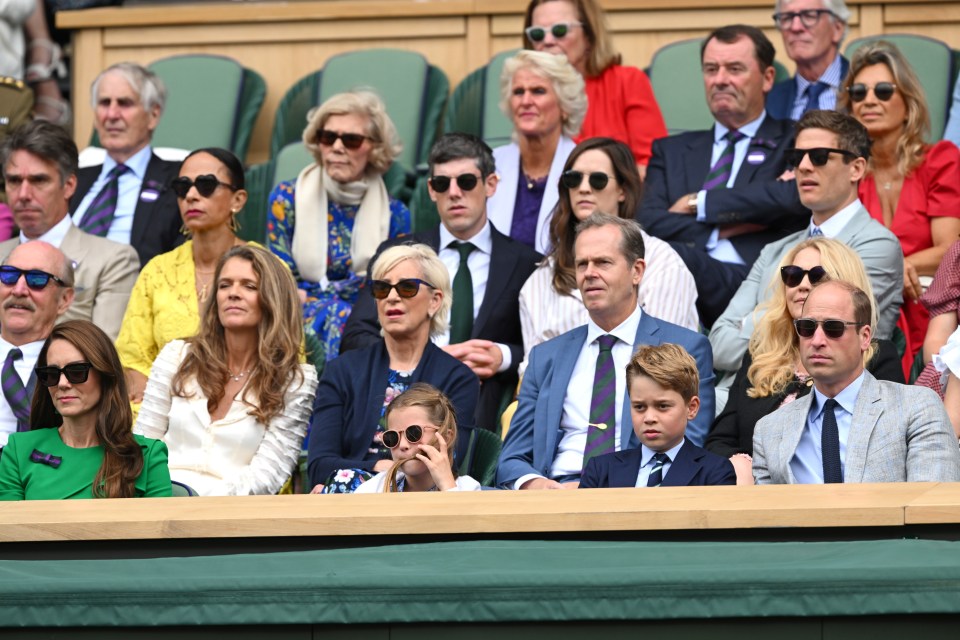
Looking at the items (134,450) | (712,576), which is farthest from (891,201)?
(712,576)

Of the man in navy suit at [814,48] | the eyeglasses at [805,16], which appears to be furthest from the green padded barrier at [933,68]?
the eyeglasses at [805,16]

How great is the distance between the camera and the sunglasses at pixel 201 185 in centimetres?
651

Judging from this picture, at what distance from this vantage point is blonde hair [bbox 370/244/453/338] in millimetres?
5625

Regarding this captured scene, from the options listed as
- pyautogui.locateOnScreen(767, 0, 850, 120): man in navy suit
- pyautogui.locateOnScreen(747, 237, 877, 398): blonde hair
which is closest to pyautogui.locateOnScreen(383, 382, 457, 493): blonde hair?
pyautogui.locateOnScreen(747, 237, 877, 398): blonde hair

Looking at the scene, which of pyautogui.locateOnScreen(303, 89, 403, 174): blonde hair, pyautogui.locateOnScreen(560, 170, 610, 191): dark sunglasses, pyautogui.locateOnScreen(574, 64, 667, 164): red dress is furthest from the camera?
pyautogui.locateOnScreen(574, 64, 667, 164): red dress

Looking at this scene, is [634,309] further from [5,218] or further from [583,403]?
[5,218]

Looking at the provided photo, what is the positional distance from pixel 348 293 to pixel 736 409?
2.10 m

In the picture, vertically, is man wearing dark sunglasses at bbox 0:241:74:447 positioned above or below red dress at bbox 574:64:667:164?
below

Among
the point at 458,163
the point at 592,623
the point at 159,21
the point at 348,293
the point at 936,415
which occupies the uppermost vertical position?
the point at 159,21

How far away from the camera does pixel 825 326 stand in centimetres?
462

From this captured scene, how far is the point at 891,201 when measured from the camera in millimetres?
6523

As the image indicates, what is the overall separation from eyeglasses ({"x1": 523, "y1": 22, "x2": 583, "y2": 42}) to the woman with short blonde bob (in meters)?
0.42

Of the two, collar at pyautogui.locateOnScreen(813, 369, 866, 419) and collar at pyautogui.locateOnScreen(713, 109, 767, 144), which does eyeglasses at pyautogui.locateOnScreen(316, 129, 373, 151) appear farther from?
collar at pyautogui.locateOnScreen(813, 369, 866, 419)

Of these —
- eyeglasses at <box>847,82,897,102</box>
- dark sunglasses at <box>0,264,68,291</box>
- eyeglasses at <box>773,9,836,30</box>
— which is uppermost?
eyeglasses at <box>773,9,836,30</box>
